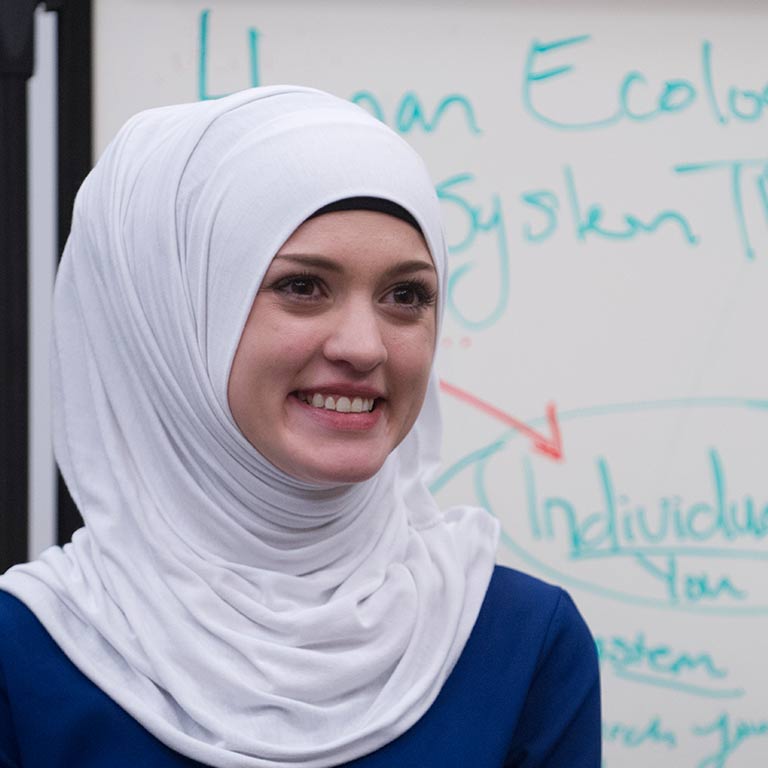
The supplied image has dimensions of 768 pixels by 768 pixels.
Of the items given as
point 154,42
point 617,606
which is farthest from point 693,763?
point 154,42

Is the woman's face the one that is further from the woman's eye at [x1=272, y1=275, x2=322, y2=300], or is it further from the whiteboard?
the whiteboard

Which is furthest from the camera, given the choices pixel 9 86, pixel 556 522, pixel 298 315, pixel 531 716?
pixel 556 522

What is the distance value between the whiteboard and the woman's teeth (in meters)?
0.56

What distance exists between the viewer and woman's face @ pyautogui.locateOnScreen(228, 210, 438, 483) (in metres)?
0.91

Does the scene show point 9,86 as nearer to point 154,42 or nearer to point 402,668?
point 154,42

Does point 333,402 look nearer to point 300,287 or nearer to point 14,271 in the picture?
point 300,287

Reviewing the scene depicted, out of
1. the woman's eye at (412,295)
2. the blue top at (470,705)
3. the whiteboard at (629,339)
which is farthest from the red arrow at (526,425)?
the woman's eye at (412,295)

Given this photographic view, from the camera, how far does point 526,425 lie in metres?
1.49

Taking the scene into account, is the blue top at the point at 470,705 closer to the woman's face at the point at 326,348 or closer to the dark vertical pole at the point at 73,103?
the woman's face at the point at 326,348

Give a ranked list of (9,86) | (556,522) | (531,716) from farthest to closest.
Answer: (556,522), (9,86), (531,716)

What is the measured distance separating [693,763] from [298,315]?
88 cm

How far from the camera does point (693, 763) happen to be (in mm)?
1502

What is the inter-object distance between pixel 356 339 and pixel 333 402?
5 cm

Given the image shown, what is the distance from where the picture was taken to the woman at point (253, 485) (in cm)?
92
